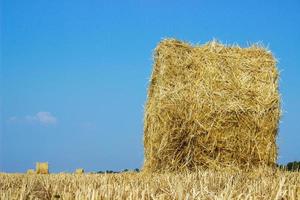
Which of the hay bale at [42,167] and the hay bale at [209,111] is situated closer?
the hay bale at [209,111]

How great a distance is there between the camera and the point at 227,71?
23.0 ft

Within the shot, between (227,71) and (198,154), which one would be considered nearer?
(198,154)

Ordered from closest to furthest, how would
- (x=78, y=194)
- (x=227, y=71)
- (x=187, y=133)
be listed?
(x=78, y=194) → (x=187, y=133) → (x=227, y=71)

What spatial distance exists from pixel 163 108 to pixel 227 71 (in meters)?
1.17

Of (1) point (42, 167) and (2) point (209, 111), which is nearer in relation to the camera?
(2) point (209, 111)

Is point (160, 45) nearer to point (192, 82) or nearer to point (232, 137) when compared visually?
point (192, 82)

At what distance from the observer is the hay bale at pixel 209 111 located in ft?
21.1

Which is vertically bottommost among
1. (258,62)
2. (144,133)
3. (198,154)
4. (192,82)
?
(198,154)

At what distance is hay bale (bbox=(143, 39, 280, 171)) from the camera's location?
6.42 meters

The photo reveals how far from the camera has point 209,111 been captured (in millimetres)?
6465

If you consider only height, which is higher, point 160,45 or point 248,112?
point 160,45

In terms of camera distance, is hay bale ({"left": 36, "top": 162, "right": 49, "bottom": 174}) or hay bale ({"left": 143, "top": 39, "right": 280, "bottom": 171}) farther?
hay bale ({"left": 36, "top": 162, "right": 49, "bottom": 174})

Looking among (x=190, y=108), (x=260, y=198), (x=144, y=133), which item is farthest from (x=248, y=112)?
(x=260, y=198)

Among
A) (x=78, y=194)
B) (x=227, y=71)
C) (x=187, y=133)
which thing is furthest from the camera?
(x=227, y=71)
